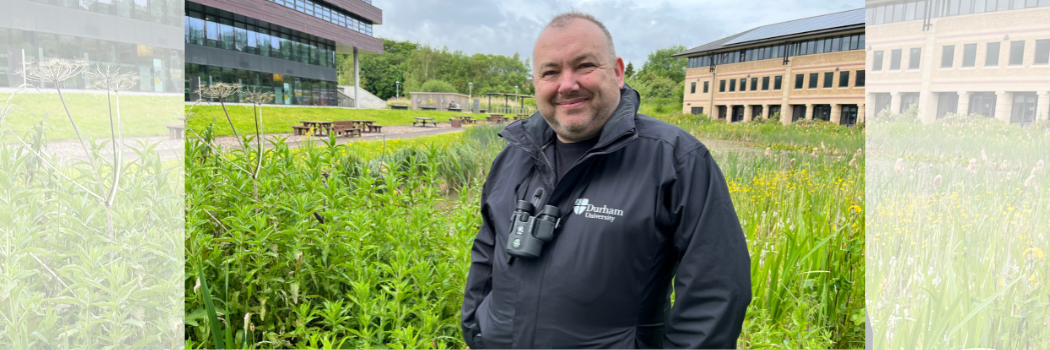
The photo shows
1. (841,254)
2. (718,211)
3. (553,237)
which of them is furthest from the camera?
(841,254)

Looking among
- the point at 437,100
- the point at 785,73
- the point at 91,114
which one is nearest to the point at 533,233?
the point at 91,114

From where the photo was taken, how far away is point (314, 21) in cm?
394

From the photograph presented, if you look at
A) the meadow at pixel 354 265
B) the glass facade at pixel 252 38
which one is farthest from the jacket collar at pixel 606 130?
the glass facade at pixel 252 38

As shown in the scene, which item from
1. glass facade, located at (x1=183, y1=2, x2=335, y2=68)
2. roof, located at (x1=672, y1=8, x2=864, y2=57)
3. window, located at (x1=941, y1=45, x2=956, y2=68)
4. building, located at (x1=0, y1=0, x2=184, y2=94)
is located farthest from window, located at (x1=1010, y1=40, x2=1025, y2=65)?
glass facade, located at (x1=183, y1=2, x2=335, y2=68)

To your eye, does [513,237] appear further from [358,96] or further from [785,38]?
[358,96]

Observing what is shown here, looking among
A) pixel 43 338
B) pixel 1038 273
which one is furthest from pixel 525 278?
pixel 1038 273

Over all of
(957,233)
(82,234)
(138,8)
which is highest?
(138,8)

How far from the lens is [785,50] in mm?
3252

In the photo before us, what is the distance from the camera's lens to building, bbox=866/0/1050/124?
167cm

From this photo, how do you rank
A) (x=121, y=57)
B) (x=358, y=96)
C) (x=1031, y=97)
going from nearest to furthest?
(x=1031, y=97)
(x=121, y=57)
(x=358, y=96)

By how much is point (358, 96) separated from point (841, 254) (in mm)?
4338

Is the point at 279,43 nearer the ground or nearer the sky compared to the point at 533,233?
nearer the sky

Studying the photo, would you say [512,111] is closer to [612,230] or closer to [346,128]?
[346,128]

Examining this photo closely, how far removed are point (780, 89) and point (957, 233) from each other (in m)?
1.93
